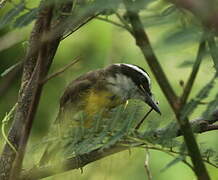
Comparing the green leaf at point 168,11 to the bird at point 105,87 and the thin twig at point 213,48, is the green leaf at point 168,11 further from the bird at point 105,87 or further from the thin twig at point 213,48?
the bird at point 105,87

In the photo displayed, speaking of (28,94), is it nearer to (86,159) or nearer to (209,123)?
(86,159)

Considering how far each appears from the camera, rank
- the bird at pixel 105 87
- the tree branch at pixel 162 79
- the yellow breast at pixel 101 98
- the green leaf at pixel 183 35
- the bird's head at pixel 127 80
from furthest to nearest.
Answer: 1. the bird's head at pixel 127 80
2. the bird at pixel 105 87
3. the yellow breast at pixel 101 98
4. the tree branch at pixel 162 79
5. the green leaf at pixel 183 35

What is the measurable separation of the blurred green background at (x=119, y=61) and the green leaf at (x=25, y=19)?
6 cm

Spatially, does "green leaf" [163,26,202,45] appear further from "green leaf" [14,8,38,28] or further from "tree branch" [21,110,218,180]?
"tree branch" [21,110,218,180]

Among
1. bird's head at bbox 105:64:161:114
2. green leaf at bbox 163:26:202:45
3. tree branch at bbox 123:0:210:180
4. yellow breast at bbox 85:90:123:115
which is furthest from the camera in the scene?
bird's head at bbox 105:64:161:114

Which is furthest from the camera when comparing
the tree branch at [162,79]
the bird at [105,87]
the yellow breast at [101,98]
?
the bird at [105,87]

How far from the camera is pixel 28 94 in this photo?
1.76m

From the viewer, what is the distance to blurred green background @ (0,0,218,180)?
2.36 ft

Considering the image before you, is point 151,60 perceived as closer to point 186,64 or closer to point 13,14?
point 186,64

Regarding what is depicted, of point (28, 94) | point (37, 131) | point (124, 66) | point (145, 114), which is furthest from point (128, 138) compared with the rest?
point (37, 131)

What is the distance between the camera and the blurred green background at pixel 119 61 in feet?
2.36

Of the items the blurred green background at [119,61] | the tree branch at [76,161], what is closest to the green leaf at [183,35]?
the blurred green background at [119,61]

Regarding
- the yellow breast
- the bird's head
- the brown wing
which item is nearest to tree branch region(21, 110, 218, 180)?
the yellow breast

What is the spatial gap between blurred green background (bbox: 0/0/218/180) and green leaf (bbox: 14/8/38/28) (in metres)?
0.06
